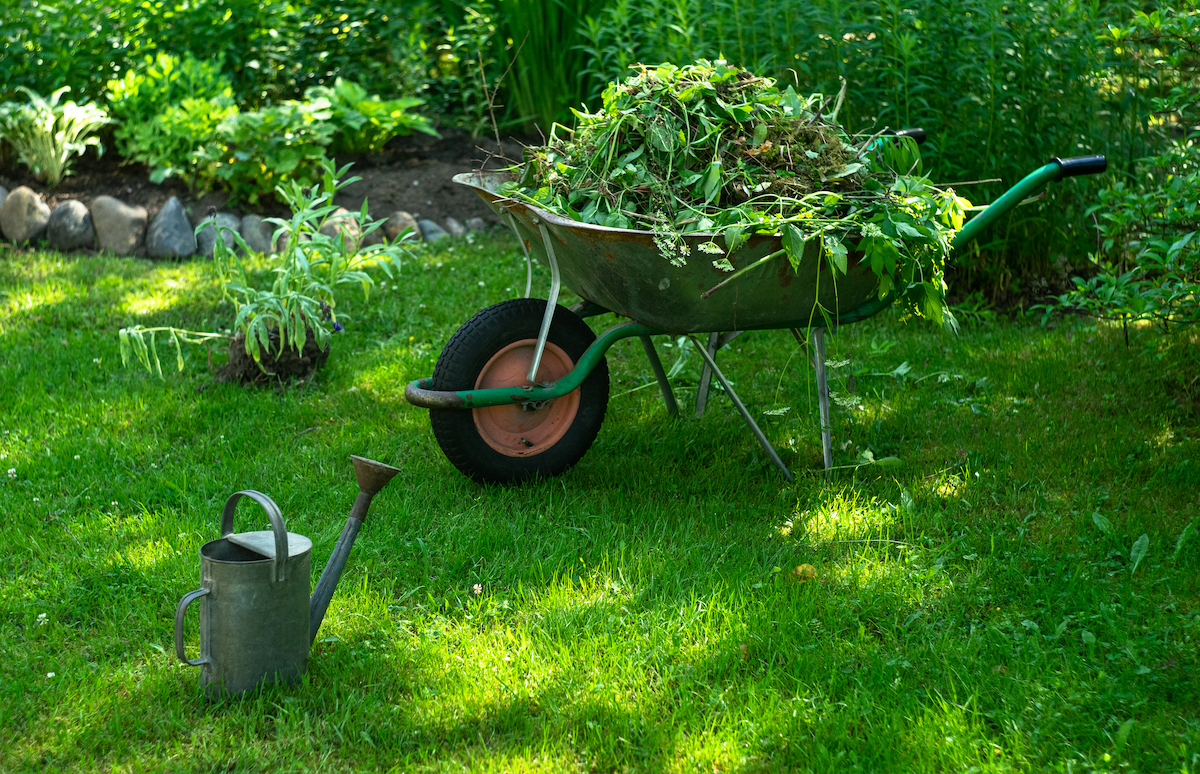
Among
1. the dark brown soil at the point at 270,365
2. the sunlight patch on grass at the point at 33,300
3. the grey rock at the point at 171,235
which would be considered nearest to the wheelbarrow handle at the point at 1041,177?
the dark brown soil at the point at 270,365

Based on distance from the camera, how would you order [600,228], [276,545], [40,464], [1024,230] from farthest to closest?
[1024,230] → [40,464] → [600,228] → [276,545]

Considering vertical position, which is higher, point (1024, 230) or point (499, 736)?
point (1024, 230)

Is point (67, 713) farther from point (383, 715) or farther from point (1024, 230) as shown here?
point (1024, 230)

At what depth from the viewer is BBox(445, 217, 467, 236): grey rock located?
20.2 feet

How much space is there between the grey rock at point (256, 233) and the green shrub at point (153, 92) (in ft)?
2.64

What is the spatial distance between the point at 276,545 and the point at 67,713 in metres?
0.60

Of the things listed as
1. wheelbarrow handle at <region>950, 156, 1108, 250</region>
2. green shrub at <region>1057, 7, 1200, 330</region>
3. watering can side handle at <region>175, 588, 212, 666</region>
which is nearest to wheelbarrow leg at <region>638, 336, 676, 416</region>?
wheelbarrow handle at <region>950, 156, 1108, 250</region>

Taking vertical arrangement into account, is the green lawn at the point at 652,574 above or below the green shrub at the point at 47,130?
below

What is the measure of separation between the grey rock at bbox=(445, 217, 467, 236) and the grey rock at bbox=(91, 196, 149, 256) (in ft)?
6.02

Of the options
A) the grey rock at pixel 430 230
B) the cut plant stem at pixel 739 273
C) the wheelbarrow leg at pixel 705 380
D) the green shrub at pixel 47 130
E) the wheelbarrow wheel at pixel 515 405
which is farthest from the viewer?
the grey rock at pixel 430 230

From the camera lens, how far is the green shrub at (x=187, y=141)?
5684 mm

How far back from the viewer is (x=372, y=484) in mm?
2170

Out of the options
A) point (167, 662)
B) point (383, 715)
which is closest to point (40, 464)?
point (167, 662)

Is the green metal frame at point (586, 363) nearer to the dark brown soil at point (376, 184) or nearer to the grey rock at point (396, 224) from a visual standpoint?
the dark brown soil at point (376, 184)
